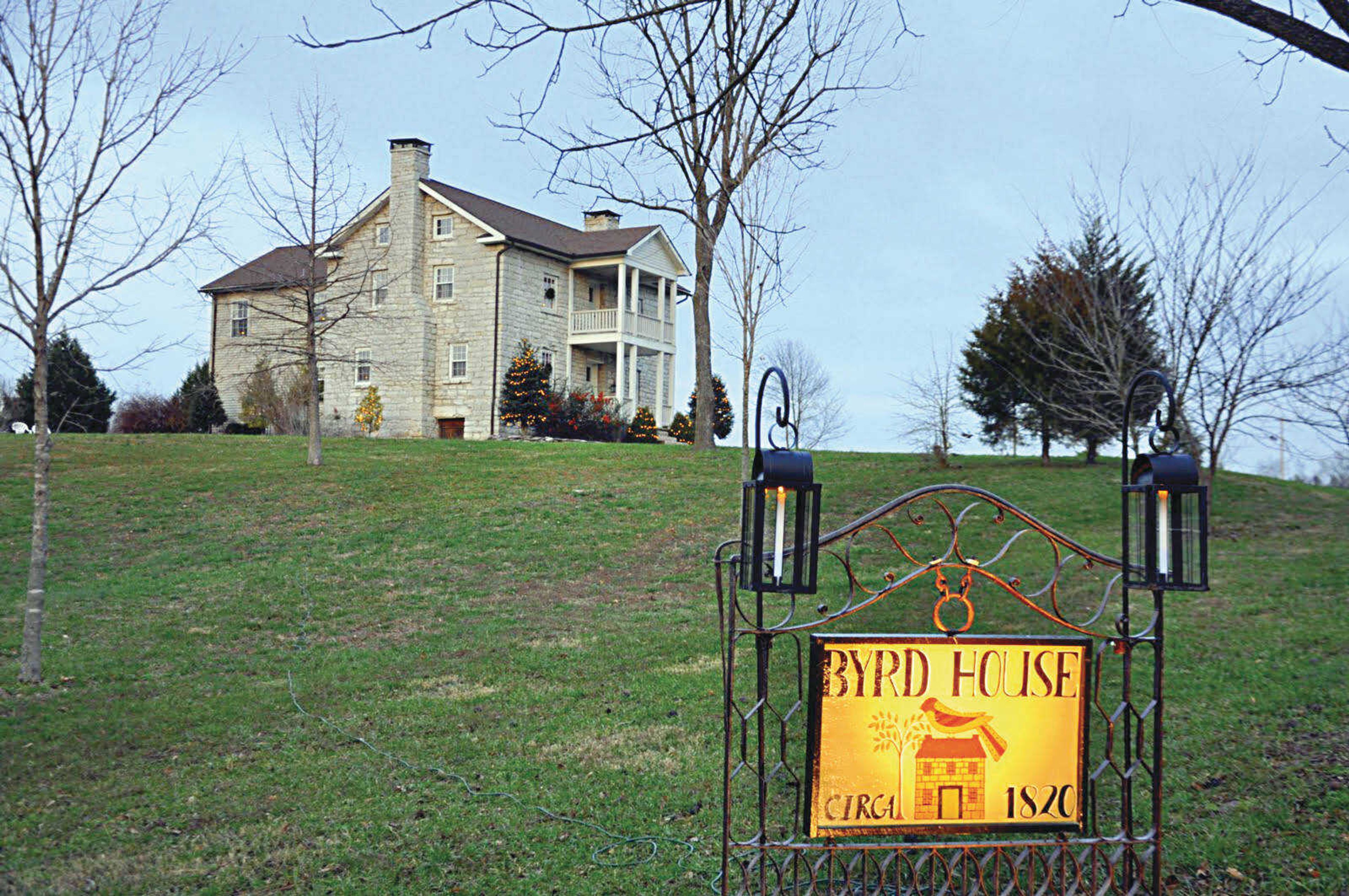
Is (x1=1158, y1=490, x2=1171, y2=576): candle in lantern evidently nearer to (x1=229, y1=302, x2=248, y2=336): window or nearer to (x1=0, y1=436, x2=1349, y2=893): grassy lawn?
(x1=0, y1=436, x2=1349, y2=893): grassy lawn

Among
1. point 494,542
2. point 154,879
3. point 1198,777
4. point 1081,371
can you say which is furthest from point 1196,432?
point 154,879

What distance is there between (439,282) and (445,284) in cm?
23

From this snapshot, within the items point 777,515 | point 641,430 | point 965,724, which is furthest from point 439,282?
point 965,724

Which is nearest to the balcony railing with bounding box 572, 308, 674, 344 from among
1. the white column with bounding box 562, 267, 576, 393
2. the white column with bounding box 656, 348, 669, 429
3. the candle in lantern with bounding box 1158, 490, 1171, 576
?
the white column with bounding box 562, 267, 576, 393

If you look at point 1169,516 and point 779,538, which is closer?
point 779,538

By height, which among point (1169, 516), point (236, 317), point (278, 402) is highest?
point (236, 317)

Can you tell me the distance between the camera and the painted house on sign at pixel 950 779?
13.9 feet

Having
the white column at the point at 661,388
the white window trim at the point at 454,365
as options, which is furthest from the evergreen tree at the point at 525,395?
the white column at the point at 661,388

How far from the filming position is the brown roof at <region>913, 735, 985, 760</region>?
4250 mm

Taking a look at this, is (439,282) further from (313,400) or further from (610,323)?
(313,400)

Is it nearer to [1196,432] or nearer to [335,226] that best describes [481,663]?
[1196,432]

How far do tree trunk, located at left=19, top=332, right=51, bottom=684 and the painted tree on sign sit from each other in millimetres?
7065

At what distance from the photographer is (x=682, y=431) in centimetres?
3441

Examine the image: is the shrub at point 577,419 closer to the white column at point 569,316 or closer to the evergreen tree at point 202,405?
the white column at point 569,316
